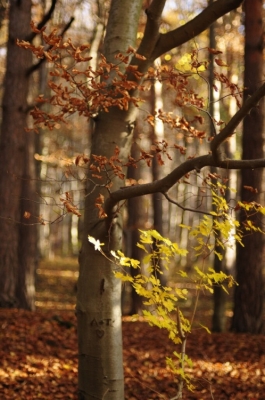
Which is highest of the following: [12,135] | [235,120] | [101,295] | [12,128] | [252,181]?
[12,128]

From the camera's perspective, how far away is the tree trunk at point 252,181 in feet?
28.0

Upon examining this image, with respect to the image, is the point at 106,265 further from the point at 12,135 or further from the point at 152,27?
the point at 12,135

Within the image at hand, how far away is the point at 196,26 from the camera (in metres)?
4.23

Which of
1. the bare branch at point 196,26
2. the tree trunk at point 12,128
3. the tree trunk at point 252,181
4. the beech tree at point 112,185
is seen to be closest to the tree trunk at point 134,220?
the tree trunk at point 252,181

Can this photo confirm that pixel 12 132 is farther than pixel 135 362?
Yes

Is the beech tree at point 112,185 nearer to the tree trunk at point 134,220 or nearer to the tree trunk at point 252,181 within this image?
the tree trunk at point 252,181

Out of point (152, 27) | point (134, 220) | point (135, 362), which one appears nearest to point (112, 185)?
point (152, 27)

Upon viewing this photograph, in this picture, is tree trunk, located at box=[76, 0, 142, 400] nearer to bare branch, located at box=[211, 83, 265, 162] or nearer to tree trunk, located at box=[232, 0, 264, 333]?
bare branch, located at box=[211, 83, 265, 162]

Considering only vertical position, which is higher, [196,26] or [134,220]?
[196,26]

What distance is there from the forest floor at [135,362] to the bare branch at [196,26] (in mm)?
3144

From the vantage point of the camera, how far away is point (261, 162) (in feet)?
11.5

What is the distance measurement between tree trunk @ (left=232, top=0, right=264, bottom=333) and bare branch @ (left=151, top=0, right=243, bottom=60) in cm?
450

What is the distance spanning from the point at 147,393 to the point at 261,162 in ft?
12.5

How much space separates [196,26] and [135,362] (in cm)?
501
